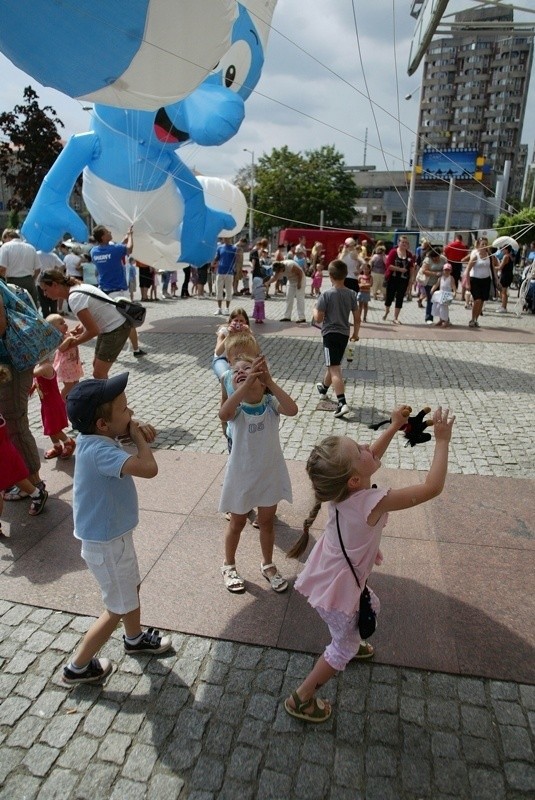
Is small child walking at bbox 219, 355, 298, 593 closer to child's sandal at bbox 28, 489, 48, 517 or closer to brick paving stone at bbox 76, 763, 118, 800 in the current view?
brick paving stone at bbox 76, 763, 118, 800

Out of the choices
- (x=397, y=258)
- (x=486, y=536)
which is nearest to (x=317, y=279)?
(x=397, y=258)

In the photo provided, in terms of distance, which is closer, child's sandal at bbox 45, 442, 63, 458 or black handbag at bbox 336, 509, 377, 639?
black handbag at bbox 336, 509, 377, 639

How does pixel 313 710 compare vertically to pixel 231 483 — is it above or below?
below

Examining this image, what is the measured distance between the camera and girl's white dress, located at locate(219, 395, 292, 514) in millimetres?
3125

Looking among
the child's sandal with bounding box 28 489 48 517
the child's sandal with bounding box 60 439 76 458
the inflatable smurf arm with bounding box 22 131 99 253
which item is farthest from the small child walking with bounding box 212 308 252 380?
the inflatable smurf arm with bounding box 22 131 99 253

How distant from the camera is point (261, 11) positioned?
28.5 ft

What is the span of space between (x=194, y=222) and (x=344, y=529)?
9.26 metres

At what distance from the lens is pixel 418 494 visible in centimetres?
218

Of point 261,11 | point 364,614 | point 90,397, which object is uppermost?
point 261,11

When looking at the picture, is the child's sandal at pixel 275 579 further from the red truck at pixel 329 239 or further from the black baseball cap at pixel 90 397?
the red truck at pixel 329 239

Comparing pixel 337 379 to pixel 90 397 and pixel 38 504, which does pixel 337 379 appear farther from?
pixel 90 397

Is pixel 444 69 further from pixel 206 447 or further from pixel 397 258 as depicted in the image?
pixel 206 447

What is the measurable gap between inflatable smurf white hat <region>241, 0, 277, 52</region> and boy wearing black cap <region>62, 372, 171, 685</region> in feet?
26.4

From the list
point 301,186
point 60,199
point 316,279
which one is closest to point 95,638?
point 60,199
